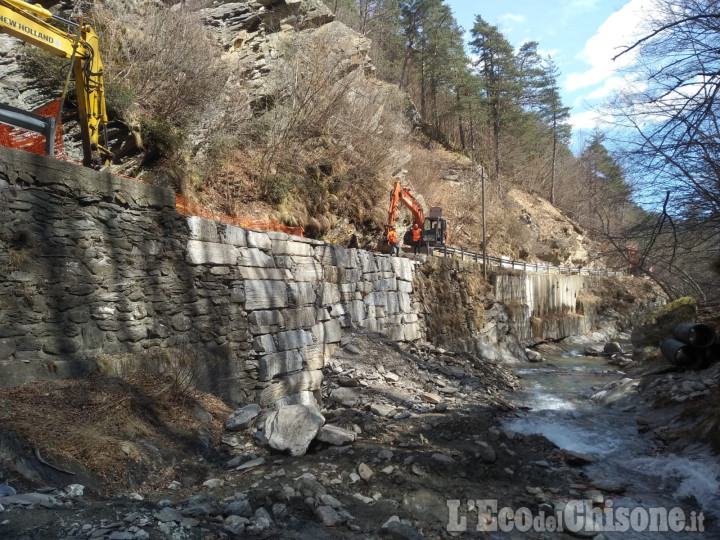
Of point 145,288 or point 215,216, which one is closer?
point 145,288

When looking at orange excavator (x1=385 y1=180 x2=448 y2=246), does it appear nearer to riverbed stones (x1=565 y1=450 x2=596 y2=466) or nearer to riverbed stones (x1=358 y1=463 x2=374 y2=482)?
riverbed stones (x1=565 y1=450 x2=596 y2=466)

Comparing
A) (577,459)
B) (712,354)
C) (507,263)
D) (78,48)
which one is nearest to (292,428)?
(577,459)

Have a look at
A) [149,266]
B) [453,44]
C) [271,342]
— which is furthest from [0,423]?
[453,44]

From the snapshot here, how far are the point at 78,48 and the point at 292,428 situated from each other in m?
6.14

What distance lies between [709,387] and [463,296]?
9491 mm

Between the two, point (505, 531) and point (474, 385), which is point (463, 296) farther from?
point (505, 531)

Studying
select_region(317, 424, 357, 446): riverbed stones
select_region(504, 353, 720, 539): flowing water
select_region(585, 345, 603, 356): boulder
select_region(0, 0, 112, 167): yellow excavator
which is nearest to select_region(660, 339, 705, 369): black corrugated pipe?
select_region(504, 353, 720, 539): flowing water

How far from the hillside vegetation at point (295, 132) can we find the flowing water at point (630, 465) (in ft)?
9.05

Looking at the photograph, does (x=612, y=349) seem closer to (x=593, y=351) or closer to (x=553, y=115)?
(x=593, y=351)

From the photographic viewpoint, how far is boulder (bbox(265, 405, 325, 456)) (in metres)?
5.38

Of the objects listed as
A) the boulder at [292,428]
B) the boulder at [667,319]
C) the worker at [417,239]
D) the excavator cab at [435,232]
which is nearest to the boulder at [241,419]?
the boulder at [292,428]

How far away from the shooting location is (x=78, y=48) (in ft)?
21.1

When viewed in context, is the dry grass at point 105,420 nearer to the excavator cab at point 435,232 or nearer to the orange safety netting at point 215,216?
the orange safety netting at point 215,216

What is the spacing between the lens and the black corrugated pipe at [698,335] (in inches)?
324
